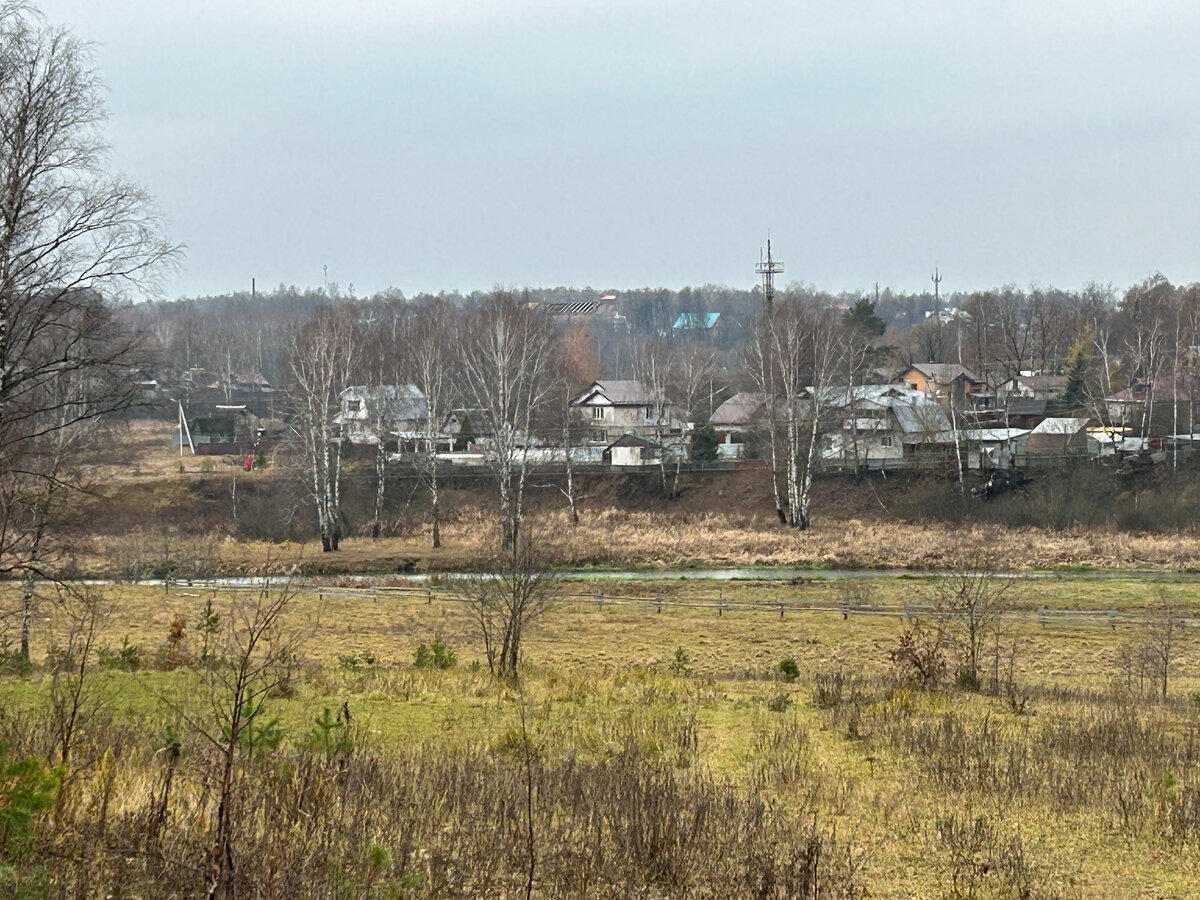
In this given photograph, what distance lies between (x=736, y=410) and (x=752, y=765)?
68.9 metres

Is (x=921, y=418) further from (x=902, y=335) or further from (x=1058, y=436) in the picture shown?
(x=902, y=335)

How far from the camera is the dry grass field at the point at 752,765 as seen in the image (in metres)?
7.87

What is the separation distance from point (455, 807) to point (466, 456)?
61.6 metres

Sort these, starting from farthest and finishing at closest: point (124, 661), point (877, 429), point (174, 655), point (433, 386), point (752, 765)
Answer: point (877, 429) → point (433, 386) → point (174, 655) → point (124, 661) → point (752, 765)

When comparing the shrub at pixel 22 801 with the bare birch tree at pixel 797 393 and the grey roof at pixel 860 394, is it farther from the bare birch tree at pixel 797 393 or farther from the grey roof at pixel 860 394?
the grey roof at pixel 860 394

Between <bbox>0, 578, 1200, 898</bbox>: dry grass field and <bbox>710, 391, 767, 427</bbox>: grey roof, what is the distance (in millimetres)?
53261

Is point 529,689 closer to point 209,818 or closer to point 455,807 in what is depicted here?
point 455,807

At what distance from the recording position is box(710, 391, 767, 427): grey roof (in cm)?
7812

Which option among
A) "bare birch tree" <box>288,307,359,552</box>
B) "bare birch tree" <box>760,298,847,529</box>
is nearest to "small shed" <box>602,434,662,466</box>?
"bare birch tree" <box>760,298,847,529</box>

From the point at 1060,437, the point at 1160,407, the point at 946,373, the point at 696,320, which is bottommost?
the point at 1060,437

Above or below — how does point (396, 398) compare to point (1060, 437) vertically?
above

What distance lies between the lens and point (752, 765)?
39.1 feet

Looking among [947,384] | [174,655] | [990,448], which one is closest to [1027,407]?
[947,384]

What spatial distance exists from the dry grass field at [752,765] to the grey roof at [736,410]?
175 ft
